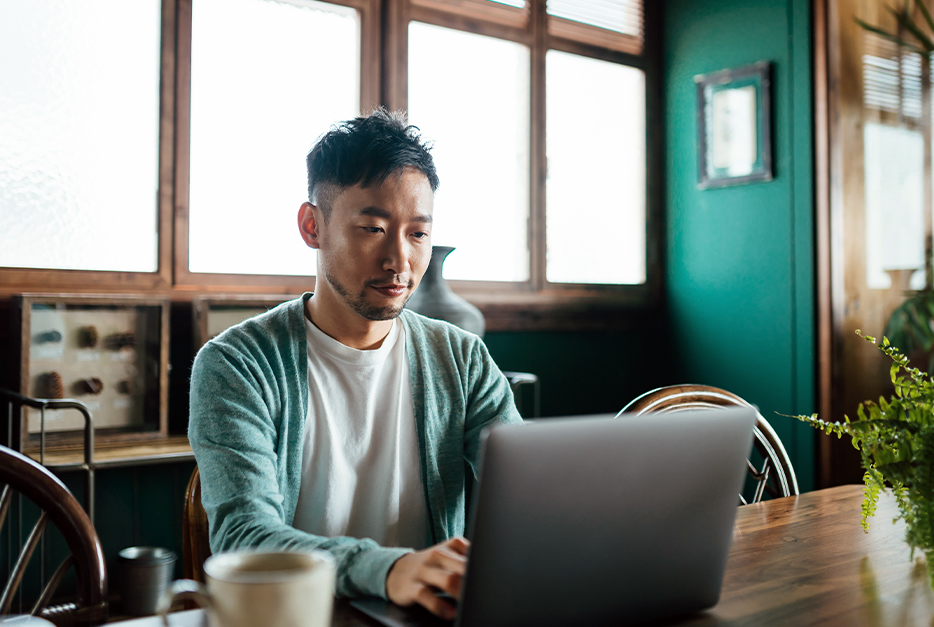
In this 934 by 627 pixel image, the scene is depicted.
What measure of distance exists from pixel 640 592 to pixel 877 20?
3253 millimetres

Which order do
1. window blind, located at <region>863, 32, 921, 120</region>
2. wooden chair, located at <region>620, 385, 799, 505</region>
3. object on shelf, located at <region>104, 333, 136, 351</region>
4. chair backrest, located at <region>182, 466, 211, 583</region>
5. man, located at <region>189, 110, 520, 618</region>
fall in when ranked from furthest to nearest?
window blind, located at <region>863, 32, 921, 120</region>, object on shelf, located at <region>104, 333, 136, 351</region>, wooden chair, located at <region>620, 385, 799, 505</region>, man, located at <region>189, 110, 520, 618</region>, chair backrest, located at <region>182, 466, 211, 583</region>

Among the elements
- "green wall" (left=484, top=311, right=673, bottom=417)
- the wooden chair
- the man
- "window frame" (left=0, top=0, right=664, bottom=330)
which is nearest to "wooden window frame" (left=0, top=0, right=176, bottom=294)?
"window frame" (left=0, top=0, right=664, bottom=330)

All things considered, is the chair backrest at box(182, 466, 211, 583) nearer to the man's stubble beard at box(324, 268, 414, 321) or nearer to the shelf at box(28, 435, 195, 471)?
the man's stubble beard at box(324, 268, 414, 321)

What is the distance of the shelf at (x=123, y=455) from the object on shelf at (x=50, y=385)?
0.55 ft

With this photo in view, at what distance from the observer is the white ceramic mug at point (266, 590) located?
50 cm

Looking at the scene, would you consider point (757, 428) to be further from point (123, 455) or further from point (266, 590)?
point (123, 455)

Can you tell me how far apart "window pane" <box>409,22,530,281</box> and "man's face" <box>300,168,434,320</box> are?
1936 millimetres

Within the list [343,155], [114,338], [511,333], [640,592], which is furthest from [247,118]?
[640,592]

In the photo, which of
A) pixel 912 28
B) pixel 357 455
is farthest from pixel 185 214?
pixel 912 28

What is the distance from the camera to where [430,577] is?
0.70 metres

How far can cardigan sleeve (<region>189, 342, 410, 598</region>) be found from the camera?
775 millimetres

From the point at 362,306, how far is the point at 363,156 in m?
0.24

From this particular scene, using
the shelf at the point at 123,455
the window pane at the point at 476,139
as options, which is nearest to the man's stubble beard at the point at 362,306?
the shelf at the point at 123,455

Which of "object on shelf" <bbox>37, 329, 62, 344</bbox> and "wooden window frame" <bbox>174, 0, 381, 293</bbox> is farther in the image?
"wooden window frame" <bbox>174, 0, 381, 293</bbox>
